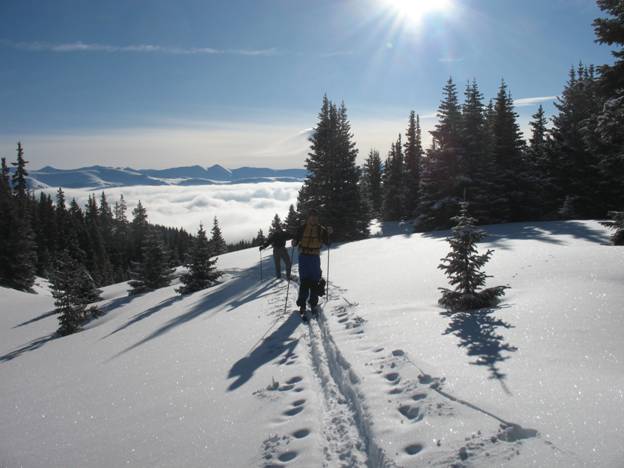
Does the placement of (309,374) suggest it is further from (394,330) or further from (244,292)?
(244,292)

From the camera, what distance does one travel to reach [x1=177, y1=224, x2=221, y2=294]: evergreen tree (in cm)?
1805

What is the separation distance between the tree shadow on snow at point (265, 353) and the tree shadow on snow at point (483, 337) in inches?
110

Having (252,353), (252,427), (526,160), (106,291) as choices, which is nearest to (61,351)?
(252,353)

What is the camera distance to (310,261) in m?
8.81

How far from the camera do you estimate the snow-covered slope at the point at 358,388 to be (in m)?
3.45

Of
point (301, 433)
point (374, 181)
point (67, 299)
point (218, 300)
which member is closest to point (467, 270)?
point (301, 433)

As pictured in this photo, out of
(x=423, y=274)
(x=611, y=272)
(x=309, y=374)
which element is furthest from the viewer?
(x=423, y=274)

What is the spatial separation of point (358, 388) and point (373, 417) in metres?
0.73

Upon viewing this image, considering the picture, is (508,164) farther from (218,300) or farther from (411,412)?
(411,412)

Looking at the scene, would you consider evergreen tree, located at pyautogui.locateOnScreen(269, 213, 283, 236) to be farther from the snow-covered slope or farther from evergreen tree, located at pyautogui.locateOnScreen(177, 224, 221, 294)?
the snow-covered slope

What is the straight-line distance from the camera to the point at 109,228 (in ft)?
336

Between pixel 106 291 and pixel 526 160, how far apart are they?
34.8m

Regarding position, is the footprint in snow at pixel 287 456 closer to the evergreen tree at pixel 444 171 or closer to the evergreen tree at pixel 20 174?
the evergreen tree at pixel 444 171

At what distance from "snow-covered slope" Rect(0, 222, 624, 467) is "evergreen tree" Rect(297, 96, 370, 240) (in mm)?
23247
